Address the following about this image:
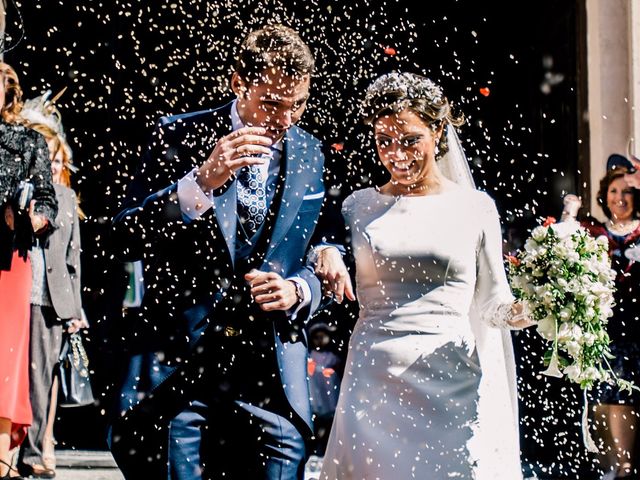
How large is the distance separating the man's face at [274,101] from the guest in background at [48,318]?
104 inches

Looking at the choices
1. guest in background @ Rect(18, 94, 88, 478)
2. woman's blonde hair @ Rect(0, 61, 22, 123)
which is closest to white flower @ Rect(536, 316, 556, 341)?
woman's blonde hair @ Rect(0, 61, 22, 123)

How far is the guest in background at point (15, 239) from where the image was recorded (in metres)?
4.49

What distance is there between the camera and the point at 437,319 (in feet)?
→ 10.6

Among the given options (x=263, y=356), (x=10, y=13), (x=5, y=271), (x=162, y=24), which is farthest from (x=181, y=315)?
(x=162, y=24)

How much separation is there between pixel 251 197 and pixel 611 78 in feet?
12.9

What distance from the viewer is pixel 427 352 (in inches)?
125

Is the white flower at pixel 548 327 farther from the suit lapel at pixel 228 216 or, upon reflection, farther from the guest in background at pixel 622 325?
the guest in background at pixel 622 325

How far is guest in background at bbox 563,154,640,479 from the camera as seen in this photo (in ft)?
17.3

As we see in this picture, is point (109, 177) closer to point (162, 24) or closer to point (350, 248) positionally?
point (162, 24)

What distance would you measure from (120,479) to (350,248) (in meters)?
2.92

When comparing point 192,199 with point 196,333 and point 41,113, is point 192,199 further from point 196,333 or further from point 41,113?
point 41,113

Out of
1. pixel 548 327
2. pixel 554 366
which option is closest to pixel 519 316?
pixel 548 327

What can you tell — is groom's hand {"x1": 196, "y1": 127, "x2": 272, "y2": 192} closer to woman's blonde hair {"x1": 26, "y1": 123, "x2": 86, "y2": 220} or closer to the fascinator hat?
woman's blonde hair {"x1": 26, "y1": 123, "x2": 86, "y2": 220}

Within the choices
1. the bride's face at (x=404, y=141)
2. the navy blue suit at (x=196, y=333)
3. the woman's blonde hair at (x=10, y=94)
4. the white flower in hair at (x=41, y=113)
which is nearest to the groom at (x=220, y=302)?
the navy blue suit at (x=196, y=333)
